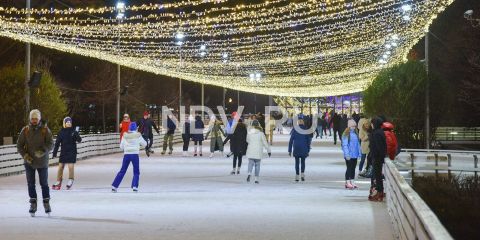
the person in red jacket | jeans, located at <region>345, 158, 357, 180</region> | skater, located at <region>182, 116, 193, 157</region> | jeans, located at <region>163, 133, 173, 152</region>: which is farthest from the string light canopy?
the person in red jacket

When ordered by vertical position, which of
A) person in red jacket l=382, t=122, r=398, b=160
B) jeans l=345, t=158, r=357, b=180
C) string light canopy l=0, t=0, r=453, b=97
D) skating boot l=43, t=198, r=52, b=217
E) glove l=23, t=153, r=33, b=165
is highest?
string light canopy l=0, t=0, r=453, b=97

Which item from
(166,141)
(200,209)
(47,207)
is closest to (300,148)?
(200,209)

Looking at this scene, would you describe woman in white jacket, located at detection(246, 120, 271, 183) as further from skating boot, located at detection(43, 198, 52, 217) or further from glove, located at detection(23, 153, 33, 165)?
glove, located at detection(23, 153, 33, 165)

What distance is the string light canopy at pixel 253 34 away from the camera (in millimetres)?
20234

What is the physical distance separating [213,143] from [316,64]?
12568 millimetres

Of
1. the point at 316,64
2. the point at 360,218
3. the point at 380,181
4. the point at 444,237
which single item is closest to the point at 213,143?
the point at 316,64

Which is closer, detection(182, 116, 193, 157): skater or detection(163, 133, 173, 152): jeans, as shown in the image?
detection(182, 116, 193, 157): skater

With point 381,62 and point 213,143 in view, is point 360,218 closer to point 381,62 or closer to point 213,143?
point 213,143

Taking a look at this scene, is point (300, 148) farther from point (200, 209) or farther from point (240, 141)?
point (200, 209)

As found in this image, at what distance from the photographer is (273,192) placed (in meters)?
15.2

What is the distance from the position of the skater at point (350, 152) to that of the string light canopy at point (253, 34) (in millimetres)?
3332

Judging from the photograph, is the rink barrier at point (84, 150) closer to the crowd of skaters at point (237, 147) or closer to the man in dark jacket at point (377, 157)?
the crowd of skaters at point (237, 147)

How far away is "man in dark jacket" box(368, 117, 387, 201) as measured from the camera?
13492 millimetres

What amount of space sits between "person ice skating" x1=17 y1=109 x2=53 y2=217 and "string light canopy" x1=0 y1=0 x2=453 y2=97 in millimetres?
6790
